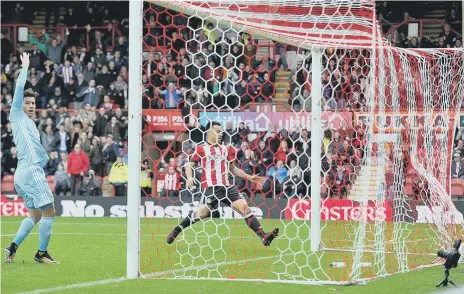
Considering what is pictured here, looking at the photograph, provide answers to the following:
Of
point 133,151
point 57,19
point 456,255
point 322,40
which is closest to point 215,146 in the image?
point 322,40

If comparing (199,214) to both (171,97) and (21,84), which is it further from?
(171,97)

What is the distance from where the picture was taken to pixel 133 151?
958 centimetres

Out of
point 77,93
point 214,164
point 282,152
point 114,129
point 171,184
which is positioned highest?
point 77,93

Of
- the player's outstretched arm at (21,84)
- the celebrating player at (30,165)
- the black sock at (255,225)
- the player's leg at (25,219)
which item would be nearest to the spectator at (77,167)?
the black sock at (255,225)

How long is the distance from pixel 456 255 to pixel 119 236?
25.7ft

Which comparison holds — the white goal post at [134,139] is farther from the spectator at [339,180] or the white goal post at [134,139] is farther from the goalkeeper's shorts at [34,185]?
the spectator at [339,180]

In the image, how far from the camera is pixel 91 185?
24.2 metres

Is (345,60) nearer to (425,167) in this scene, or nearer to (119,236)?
(425,167)

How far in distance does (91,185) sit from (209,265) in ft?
44.7

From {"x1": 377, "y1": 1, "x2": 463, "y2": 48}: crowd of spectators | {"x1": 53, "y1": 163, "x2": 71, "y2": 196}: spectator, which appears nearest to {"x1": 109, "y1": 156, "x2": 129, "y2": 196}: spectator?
{"x1": 53, "y1": 163, "x2": 71, "y2": 196}: spectator

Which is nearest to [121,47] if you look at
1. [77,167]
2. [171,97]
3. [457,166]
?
[171,97]

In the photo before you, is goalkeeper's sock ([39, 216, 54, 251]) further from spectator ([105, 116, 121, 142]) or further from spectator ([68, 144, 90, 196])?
spectator ([105, 116, 121, 142])

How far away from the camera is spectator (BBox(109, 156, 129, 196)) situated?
77.6ft

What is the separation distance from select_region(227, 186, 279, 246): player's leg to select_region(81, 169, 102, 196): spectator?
1217 centimetres
